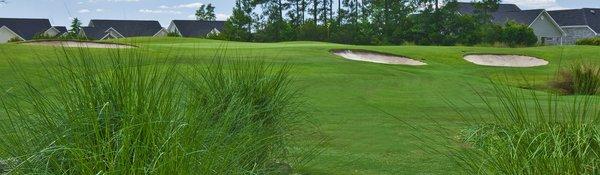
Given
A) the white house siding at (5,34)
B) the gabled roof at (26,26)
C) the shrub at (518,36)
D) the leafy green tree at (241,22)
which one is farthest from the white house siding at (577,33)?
the white house siding at (5,34)

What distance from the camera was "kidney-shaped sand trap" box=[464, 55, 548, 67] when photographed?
934 inches

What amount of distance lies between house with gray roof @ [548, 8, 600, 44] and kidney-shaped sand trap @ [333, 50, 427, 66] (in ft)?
151

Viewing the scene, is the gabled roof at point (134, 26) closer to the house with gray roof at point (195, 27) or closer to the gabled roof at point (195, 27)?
the house with gray roof at point (195, 27)

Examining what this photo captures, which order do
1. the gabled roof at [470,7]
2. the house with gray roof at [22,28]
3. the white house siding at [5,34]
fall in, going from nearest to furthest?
the white house siding at [5,34], the house with gray roof at [22,28], the gabled roof at [470,7]

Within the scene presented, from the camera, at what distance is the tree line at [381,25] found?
157ft

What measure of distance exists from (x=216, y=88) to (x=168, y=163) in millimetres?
2353

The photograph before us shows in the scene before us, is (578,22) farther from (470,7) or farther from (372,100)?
(372,100)

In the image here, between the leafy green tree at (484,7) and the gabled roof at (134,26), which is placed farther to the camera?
the gabled roof at (134,26)

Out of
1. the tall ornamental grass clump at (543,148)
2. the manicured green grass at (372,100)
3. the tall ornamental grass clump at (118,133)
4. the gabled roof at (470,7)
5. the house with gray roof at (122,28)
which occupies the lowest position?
the manicured green grass at (372,100)

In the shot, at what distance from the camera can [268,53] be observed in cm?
2069

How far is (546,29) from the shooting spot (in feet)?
215

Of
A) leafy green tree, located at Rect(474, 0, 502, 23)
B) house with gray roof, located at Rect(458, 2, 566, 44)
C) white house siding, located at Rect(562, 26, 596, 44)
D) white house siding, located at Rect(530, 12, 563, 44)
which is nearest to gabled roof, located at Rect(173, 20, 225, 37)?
house with gray roof, located at Rect(458, 2, 566, 44)

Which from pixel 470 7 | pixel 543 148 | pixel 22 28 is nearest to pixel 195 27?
pixel 22 28

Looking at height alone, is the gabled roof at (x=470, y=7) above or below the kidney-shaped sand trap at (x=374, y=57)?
above
